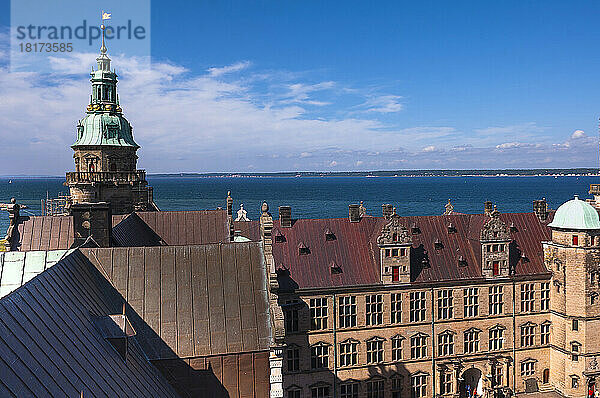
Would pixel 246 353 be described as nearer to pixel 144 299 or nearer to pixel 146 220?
pixel 144 299

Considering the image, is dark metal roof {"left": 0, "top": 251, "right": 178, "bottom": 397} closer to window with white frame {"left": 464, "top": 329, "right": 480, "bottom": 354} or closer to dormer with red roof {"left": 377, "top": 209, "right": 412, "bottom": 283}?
dormer with red roof {"left": 377, "top": 209, "right": 412, "bottom": 283}

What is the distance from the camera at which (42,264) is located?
20922 millimetres

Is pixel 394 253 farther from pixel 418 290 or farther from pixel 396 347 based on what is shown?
pixel 396 347

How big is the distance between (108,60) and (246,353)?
40.7 meters

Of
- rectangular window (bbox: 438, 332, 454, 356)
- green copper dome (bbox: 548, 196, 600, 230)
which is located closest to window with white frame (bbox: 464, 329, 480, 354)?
rectangular window (bbox: 438, 332, 454, 356)

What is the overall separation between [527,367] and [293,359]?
17.7 metres

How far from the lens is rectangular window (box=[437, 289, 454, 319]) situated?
38.9m

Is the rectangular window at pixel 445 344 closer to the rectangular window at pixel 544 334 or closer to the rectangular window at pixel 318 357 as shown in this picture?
the rectangular window at pixel 544 334

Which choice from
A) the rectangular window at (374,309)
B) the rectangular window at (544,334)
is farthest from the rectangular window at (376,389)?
the rectangular window at (544,334)

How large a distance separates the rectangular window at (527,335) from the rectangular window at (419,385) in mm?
8044

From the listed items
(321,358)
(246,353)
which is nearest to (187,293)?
(246,353)

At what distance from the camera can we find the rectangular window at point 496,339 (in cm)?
3981

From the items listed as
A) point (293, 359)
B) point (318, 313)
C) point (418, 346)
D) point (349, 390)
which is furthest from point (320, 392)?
point (418, 346)

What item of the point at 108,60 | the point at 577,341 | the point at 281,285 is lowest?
the point at 577,341
